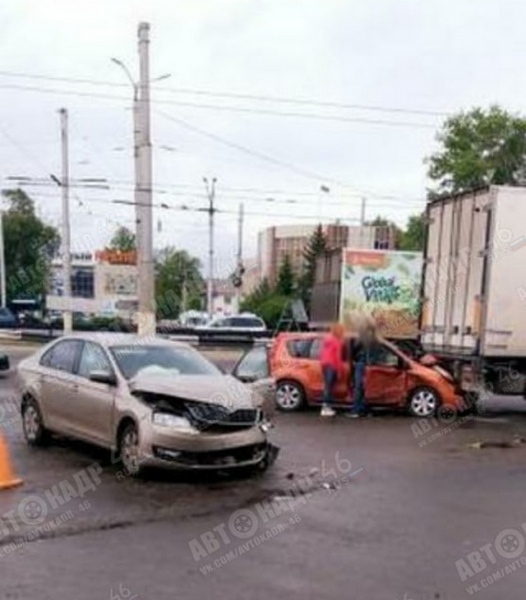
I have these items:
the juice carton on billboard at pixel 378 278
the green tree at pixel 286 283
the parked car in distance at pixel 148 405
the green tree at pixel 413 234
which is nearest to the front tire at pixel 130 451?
the parked car in distance at pixel 148 405

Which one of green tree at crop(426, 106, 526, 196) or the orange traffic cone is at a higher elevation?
green tree at crop(426, 106, 526, 196)

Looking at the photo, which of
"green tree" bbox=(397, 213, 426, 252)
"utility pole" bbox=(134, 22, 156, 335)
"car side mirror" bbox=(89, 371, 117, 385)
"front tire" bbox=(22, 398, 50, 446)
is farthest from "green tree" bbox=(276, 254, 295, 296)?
"car side mirror" bbox=(89, 371, 117, 385)

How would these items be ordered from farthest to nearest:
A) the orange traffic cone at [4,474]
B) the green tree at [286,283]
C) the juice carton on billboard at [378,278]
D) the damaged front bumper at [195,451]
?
Result: the green tree at [286,283] < the juice carton on billboard at [378,278] < the damaged front bumper at [195,451] < the orange traffic cone at [4,474]

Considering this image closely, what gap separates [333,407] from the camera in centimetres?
1711

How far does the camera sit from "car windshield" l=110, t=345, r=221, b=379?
36.2ft

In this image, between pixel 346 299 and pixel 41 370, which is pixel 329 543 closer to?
pixel 41 370

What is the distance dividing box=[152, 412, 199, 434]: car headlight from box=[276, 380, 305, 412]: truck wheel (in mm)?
7265

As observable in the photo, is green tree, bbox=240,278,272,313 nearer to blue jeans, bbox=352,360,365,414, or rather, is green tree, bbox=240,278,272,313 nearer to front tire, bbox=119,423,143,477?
blue jeans, bbox=352,360,365,414

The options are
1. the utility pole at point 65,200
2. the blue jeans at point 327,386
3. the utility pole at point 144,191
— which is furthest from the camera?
the utility pole at point 65,200

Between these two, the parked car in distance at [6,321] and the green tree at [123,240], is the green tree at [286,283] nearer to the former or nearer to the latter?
the green tree at [123,240]

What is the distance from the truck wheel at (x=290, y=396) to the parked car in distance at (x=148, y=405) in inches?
219

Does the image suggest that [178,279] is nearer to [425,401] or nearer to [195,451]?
[425,401]

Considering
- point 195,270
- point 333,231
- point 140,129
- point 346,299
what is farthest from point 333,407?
point 195,270

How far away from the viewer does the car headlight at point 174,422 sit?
9.95 meters
